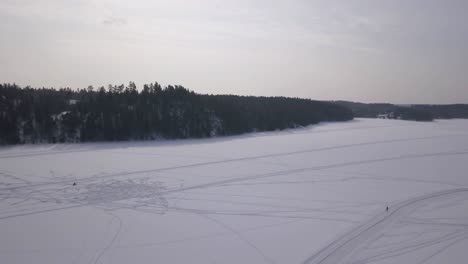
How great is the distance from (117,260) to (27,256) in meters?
2.62

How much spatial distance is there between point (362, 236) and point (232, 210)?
509 centimetres

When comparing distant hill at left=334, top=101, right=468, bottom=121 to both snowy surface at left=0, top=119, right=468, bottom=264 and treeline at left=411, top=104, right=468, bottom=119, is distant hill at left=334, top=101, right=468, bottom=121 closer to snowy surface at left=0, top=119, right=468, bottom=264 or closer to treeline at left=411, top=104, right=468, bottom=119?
treeline at left=411, top=104, right=468, bottom=119

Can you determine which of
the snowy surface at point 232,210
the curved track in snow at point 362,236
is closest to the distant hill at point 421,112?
the snowy surface at point 232,210

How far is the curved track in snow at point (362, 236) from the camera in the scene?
344 inches

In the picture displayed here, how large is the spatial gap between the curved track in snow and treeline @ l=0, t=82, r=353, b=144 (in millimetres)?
31462

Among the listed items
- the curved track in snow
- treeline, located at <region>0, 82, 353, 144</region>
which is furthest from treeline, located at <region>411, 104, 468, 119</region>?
the curved track in snow

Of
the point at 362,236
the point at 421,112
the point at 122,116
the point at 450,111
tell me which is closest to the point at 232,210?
the point at 362,236

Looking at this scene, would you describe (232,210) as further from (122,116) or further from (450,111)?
(450,111)

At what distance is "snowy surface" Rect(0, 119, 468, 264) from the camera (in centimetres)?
911

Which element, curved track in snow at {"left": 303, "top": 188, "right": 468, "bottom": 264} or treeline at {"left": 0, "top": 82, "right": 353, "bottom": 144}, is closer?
curved track in snow at {"left": 303, "top": 188, "right": 468, "bottom": 264}

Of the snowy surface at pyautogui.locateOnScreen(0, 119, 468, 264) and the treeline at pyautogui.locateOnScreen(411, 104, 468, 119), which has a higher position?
the treeline at pyautogui.locateOnScreen(411, 104, 468, 119)

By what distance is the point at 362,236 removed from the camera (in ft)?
33.6

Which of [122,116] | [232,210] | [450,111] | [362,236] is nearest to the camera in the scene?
[362,236]

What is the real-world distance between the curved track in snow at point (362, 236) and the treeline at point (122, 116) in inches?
1239
